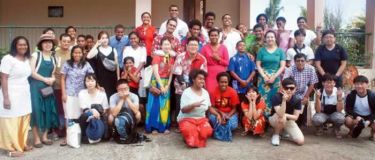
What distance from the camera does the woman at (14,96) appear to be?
554 cm

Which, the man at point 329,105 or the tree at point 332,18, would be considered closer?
the man at point 329,105

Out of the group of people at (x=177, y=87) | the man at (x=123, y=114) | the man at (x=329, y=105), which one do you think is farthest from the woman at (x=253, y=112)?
the man at (x=123, y=114)

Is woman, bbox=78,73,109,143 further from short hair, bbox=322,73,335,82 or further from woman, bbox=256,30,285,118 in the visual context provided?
short hair, bbox=322,73,335,82

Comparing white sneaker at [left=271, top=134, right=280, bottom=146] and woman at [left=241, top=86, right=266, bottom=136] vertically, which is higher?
woman at [left=241, top=86, right=266, bottom=136]

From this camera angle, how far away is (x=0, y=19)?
42.8 ft

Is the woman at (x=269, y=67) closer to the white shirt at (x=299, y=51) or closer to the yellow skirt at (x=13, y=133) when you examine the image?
the white shirt at (x=299, y=51)

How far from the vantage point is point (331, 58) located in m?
6.92

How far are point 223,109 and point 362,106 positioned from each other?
2.08 metres

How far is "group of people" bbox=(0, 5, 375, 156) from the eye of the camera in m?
6.09

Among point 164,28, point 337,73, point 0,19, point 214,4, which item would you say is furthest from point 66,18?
point 337,73

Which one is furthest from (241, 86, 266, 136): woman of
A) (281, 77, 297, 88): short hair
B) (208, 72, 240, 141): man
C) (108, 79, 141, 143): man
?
(108, 79, 141, 143): man

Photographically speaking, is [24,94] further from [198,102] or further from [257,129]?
[257,129]

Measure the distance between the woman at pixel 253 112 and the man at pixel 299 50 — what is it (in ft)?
3.36

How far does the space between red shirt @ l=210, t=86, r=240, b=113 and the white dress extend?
266 centimetres
